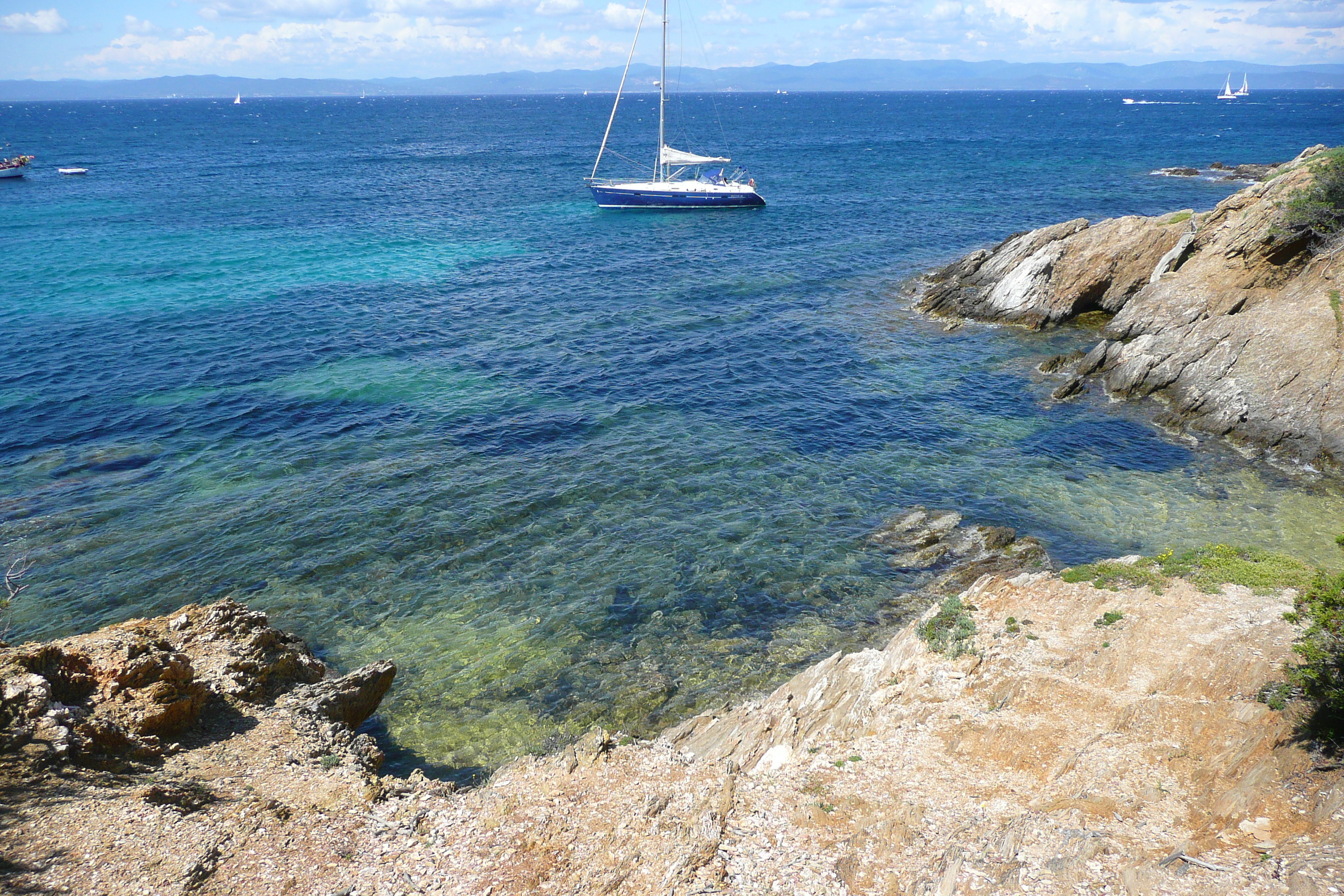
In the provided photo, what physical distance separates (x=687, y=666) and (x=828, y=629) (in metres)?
3.96

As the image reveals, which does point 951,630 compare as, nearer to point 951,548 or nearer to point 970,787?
point 970,787

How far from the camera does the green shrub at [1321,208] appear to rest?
31188 millimetres

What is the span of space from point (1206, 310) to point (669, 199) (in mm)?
50436

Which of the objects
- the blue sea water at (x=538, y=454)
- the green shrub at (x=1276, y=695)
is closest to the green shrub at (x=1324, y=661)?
the green shrub at (x=1276, y=695)

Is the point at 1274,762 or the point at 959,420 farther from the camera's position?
the point at 959,420

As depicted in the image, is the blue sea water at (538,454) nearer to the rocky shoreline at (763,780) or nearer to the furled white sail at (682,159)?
the rocky shoreline at (763,780)

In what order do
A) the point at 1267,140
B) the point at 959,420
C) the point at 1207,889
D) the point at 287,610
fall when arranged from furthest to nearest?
1. the point at 1267,140
2. the point at 959,420
3. the point at 287,610
4. the point at 1207,889

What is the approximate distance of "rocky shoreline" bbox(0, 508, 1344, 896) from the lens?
35.8ft

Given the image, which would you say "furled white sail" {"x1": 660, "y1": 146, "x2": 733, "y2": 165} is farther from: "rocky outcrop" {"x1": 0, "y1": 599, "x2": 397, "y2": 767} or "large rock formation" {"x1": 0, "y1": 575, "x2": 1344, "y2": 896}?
"large rock formation" {"x1": 0, "y1": 575, "x2": 1344, "y2": 896}

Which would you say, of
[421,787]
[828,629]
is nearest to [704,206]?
[828,629]

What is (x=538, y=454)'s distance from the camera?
29219 mm

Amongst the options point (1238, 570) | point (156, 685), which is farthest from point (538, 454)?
point (1238, 570)

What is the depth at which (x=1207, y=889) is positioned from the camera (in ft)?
31.6

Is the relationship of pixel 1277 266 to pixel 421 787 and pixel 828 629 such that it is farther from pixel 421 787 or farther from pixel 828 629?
pixel 421 787
